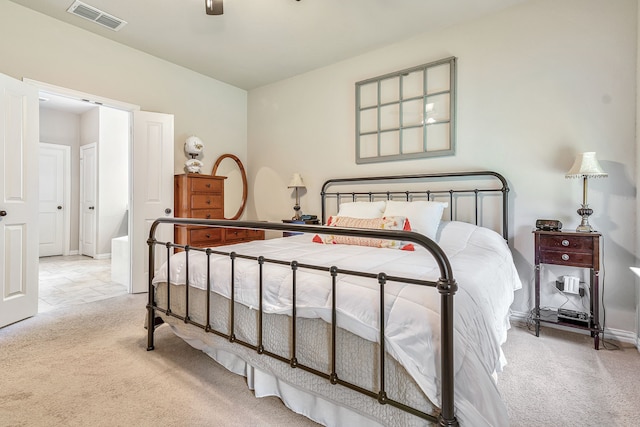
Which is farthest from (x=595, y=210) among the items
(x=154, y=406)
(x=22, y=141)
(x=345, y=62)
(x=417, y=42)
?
(x=22, y=141)

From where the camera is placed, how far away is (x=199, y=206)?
381 centimetres

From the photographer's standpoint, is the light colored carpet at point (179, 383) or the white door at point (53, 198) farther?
the white door at point (53, 198)

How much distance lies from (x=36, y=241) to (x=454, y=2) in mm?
4260

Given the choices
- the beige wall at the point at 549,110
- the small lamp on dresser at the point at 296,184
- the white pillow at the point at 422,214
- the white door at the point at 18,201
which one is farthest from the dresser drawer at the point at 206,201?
the white pillow at the point at 422,214

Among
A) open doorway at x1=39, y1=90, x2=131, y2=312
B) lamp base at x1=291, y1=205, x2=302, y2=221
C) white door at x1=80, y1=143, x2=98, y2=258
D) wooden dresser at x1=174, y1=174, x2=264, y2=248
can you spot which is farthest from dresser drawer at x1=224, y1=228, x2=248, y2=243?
white door at x1=80, y1=143, x2=98, y2=258

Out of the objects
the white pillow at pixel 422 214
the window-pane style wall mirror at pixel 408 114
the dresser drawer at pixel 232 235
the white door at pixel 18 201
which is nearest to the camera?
the white pillow at pixel 422 214

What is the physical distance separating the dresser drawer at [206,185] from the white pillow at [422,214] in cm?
231

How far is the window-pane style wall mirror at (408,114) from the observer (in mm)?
3101

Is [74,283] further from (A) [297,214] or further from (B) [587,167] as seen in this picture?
(B) [587,167]

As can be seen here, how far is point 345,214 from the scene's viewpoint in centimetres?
291

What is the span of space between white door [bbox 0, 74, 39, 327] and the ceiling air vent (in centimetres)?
80

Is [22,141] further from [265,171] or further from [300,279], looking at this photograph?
[300,279]

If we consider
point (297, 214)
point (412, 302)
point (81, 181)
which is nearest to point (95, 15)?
point (297, 214)

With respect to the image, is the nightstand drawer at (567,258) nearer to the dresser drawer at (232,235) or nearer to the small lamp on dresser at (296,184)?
the small lamp on dresser at (296,184)
